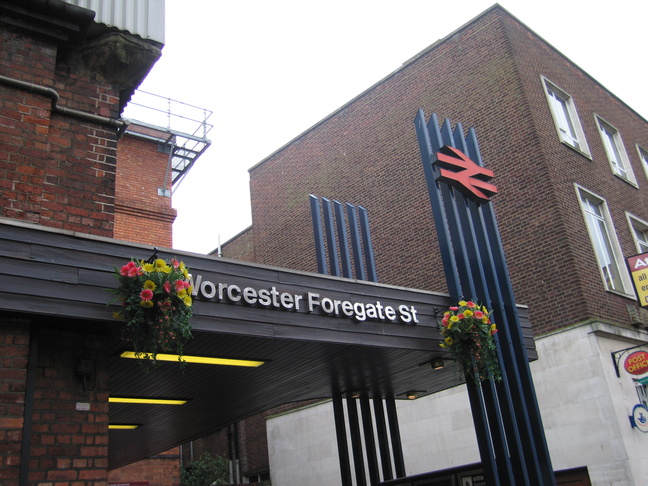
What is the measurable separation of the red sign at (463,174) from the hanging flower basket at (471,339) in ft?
7.97

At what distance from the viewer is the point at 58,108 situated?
22.4 feet

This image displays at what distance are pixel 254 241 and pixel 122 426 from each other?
1318cm

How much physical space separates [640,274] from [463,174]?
7.33 m

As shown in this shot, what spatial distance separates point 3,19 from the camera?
22.1 feet

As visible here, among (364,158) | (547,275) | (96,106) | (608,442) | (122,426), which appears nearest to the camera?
(96,106)

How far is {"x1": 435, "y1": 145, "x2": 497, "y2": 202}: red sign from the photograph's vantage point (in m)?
10.7

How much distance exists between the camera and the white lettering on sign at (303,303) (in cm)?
702

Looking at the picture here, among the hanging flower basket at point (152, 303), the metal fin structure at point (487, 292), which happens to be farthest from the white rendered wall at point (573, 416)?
the hanging flower basket at point (152, 303)

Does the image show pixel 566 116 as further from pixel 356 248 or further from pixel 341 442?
pixel 341 442

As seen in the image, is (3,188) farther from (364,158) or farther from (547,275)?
(364,158)

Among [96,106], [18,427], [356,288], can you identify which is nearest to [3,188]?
[96,106]

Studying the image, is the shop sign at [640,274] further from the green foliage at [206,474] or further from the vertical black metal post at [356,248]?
the green foliage at [206,474]

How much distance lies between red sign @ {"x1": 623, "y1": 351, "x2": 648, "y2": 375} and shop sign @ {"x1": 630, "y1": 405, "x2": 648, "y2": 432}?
28.5 inches

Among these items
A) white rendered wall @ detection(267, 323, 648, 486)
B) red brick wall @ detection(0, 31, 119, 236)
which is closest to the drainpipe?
red brick wall @ detection(0, 31, 119, 236)
